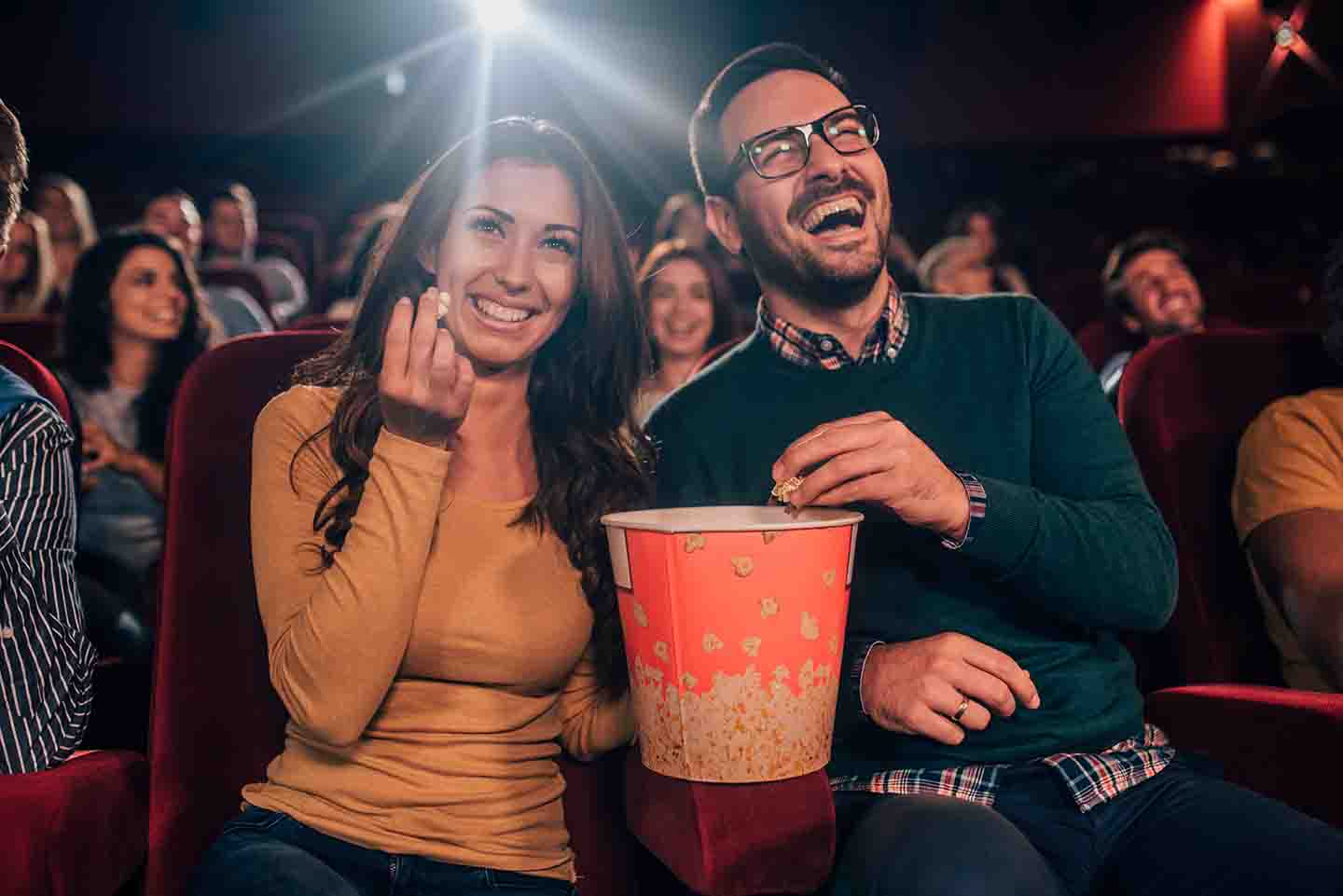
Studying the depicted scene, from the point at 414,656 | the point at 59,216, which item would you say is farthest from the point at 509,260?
the point at 59,216

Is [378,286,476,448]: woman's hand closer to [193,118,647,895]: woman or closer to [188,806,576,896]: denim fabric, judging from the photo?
[193,118,647,895]: woman

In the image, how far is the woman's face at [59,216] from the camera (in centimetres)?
405

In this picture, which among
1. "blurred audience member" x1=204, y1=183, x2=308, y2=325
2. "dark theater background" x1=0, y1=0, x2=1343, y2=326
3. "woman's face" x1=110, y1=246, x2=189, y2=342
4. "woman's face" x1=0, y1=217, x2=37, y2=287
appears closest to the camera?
"woman's face" x1=110, y1=246, x2=189, y2=342

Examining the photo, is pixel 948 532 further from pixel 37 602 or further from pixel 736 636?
pixel 37 602

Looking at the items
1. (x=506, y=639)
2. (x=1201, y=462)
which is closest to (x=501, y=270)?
(x=506, y=639)

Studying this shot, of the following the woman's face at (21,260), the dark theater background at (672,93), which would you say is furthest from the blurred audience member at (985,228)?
the woman's face at (21,260)

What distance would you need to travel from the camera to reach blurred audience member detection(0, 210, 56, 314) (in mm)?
3541

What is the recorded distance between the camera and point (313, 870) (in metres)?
0.99

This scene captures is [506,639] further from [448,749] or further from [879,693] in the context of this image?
[879,693]

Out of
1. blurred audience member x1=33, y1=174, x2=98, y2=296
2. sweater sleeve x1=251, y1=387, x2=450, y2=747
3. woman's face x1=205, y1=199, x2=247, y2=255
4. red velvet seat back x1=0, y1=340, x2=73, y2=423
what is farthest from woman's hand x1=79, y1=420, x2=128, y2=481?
woman's face x1=205, y1=199, x2=247, y2=255

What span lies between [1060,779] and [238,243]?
14.3 ft

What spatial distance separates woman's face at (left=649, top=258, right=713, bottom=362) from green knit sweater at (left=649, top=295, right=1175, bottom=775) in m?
1.44

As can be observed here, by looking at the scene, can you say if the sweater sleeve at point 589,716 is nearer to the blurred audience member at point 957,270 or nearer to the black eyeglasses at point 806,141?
the black eyeglasses at point 806,141

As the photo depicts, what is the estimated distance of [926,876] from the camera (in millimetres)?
894
